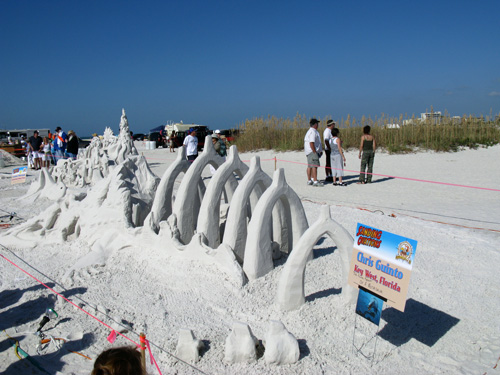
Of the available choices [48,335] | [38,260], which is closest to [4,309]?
[48,335]

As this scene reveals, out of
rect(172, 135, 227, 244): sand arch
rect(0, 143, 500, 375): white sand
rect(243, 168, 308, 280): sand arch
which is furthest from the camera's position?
rect(172, 135, 227, 244): sand arch

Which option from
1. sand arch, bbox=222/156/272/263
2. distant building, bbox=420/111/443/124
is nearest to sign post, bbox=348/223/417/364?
sand arch, bbox=222/156/272/263

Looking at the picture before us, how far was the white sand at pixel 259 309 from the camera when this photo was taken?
274cm

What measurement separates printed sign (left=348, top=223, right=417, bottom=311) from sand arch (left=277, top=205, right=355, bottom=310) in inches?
11.5

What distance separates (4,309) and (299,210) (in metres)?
2.88

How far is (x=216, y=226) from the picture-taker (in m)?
4.32

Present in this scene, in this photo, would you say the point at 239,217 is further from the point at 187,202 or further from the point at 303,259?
the point at 303,259

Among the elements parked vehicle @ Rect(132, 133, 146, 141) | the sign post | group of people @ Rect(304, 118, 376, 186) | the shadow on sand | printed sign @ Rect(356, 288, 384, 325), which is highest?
parked vehicle @ Rect(132, 133, 146, 141)

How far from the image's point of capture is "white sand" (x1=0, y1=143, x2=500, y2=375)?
108 inches

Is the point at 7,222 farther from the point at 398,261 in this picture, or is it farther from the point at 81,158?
the point at 398,261

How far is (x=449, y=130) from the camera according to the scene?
1548cm

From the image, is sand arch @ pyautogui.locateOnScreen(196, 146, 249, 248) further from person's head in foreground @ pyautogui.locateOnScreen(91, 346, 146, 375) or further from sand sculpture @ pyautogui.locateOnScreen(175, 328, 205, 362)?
person's head in foreground @ pyautogui.locateOnScreen(91, 346, 146, 375)

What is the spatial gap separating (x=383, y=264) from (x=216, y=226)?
2.00 meters

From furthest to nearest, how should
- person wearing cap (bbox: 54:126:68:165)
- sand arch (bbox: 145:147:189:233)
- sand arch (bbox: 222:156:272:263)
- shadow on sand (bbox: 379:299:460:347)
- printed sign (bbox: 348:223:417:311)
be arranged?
person wearing cap (bbox: 54:126:68:165) < sand arch (bbox: 145:147:189:233) < sand arch (bbox: 222:156:272:263) < shadow on sand (bbox: 379:299:460:347) < printed sign (bbox: 348:223:417:311)
